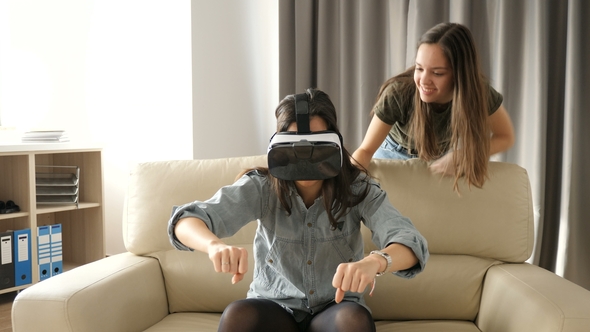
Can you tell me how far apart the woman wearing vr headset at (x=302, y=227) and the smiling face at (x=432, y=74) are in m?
0.39

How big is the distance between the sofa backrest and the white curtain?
2.77 feet

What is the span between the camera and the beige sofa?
162 centimetres

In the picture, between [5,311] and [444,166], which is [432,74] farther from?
[5,311]

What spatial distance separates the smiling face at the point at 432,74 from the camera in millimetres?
1753

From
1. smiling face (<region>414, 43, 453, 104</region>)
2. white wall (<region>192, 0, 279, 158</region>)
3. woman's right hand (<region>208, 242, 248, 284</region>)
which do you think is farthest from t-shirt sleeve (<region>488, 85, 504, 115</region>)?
white wall (<region>192, 0, 279, 158</region>)

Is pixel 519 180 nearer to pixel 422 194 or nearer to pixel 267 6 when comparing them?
pixel 422 194

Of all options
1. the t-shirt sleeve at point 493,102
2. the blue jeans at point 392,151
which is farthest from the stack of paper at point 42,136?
the t-shirt sleeve at point 493,102

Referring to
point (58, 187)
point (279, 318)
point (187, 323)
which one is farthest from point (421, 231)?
point (58, 187)

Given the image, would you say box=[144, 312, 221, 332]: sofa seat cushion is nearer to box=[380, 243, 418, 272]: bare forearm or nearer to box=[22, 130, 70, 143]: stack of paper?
A: box=[380, 243, 418, 272]: bare forearm

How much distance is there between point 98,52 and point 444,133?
2323 mm

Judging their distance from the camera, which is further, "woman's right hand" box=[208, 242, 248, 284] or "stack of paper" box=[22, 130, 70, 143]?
"stack of paper" box=[22, 130, 70, 143]

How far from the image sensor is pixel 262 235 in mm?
1500

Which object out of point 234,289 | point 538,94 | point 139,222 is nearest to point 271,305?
point 234,289

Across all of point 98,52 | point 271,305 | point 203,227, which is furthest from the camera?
point 98,52
